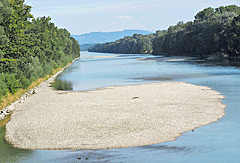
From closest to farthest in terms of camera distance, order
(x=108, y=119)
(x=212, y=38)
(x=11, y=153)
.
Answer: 1. (x=11, y=153)
2. (x=108, y=119)
3. (x=212, y=38)

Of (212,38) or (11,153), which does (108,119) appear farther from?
(212,38)

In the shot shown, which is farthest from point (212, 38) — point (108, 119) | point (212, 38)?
point (108, 119)

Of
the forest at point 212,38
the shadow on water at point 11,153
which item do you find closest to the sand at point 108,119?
the shadow on water at point 11,153

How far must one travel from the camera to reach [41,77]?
57.3 meters

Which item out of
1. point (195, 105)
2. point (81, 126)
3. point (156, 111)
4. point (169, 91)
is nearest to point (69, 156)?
point (81, 126)

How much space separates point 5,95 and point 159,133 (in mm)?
18675

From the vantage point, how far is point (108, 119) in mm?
24328

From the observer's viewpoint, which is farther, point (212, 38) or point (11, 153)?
point (212, 38)

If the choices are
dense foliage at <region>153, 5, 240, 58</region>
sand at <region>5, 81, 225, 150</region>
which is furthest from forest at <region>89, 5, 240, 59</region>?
sand at <region>5, 81, 225, 150</region>

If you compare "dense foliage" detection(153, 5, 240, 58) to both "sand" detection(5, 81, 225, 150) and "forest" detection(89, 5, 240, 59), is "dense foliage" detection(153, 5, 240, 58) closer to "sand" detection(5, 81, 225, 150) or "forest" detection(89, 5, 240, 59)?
"forest" detection(89, 5, 240, 59)

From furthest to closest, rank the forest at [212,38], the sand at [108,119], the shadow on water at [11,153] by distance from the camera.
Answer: the forest at [212,38], the sand at [108,119], the shadow on water at [11,153]

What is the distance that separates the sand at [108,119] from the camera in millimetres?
19500

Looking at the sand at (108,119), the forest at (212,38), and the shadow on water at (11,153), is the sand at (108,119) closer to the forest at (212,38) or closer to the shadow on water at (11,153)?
the shadow on water at (11,153)

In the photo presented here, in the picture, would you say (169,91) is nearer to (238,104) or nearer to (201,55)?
(238,104)
